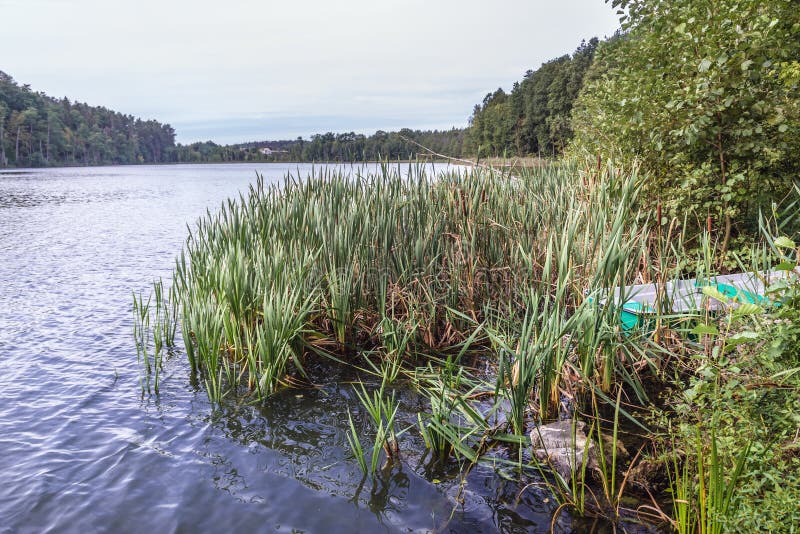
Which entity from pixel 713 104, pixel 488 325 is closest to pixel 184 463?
pixel 488 325

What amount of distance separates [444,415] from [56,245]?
635 inches

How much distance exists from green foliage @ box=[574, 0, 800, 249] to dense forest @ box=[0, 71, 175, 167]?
110 m

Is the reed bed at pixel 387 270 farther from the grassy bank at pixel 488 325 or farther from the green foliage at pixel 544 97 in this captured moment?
the green foliage at pixel 544 97

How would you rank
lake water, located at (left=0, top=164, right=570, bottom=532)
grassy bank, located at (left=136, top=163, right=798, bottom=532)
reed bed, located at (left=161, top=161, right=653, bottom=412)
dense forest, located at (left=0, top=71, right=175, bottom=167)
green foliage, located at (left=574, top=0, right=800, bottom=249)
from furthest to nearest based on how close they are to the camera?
dense forest, located at (left=0, top=71, right=175, bottom=167)
green foliage, located at (left=574, top=0, right=800, bottom=249)
reed bed, located at (left=161, top=161, right=653, bottom=412)
lake water, located at (left=0, top=164, right=570, bottom=532)
grassy bank, located at (left=136, top=163, right=798, bottom=532)

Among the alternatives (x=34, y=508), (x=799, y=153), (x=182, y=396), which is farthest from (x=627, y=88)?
(x=34, y=508)

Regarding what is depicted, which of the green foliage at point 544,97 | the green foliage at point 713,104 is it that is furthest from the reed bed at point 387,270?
the green foliage at point 544,97

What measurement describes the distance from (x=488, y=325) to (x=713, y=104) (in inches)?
141

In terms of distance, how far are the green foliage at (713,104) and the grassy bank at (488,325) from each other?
0.61 metres

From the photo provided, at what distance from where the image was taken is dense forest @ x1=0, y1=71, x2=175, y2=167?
94.6 meters

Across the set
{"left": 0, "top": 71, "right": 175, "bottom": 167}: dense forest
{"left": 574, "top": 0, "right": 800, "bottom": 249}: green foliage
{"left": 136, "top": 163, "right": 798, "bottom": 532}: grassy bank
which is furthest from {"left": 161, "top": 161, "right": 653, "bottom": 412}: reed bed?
{"left": 0, "top": 71, "right": 175, "bottom": 167}: dense forest

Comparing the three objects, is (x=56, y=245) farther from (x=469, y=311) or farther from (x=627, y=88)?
(x=627, y=88)

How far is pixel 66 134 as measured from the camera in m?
111

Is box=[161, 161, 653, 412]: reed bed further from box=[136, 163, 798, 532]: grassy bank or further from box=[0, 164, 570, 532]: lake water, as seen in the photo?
box=[0, 164, 570, 532]: lake water

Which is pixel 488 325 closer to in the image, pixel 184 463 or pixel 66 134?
pixel 184 463
